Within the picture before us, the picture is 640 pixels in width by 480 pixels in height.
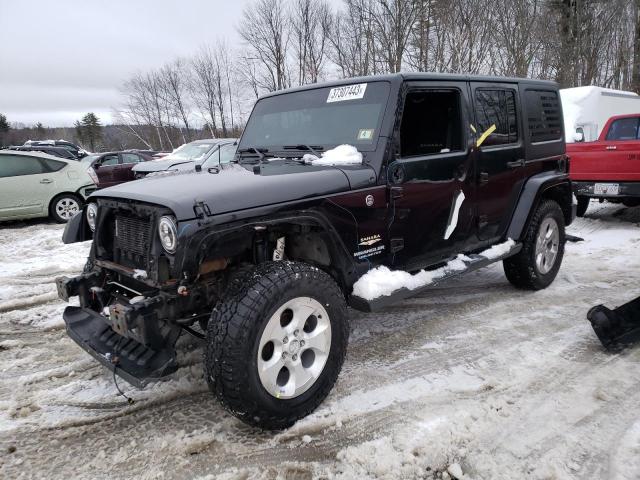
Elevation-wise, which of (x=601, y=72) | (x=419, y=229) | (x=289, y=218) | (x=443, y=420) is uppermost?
(x=601, y=72)

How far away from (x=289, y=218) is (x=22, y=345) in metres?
2.81

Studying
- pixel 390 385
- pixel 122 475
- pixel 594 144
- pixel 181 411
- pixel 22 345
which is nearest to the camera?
pixel 122 475

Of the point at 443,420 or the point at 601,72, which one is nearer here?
the point at 443,420

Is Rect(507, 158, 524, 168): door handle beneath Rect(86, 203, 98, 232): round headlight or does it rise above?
above

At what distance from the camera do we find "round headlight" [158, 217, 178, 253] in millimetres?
2371

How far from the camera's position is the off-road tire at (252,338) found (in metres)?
2.38

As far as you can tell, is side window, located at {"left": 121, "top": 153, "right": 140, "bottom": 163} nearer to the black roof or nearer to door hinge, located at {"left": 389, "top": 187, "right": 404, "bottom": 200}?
the black roof

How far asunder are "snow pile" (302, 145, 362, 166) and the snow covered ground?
4.85 feet

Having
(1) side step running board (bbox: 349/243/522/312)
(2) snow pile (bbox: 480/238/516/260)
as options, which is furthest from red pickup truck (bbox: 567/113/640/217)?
(1) side step running board (bbox: 349/243/522/312)

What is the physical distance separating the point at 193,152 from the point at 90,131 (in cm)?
8856

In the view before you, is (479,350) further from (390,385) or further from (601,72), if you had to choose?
(601,72)

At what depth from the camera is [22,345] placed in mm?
3902

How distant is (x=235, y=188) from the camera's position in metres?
2.61

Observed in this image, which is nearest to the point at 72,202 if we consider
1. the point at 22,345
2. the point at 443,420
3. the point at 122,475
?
the point at 22,345
